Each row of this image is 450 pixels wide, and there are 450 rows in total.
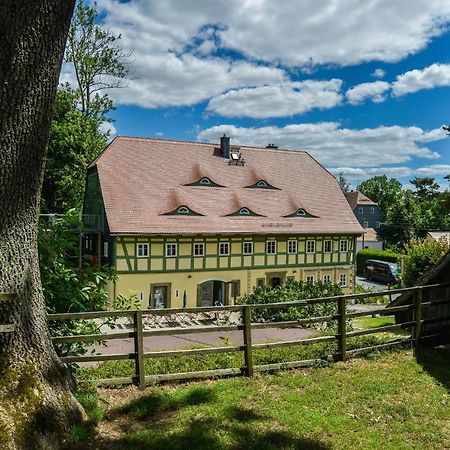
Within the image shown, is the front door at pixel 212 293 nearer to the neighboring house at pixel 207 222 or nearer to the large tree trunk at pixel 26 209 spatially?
the neighboring house at pixel 207 222

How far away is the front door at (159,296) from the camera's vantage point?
82.8 ft

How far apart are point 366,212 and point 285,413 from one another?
208 ft

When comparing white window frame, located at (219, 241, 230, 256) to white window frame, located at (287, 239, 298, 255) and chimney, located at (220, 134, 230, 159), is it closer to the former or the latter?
white window frame, located at (287, 239, 298, 255)

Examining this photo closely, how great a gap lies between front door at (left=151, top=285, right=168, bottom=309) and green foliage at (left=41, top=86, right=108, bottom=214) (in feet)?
29.6

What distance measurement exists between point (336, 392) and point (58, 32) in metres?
5.48

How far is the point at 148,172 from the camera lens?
2792 cm

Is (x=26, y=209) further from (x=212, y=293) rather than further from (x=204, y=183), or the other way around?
(x=204, y=183)

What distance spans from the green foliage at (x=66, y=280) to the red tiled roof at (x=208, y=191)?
17512 millimetres

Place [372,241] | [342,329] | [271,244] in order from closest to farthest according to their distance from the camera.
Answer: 1. [342,329]
2. [271,244]
3. [372,241]

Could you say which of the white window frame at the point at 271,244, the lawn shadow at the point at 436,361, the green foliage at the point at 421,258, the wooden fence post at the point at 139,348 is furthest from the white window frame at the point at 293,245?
the wooden fence post at the point at 139,348

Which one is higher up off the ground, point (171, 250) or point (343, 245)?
point (343, 245)

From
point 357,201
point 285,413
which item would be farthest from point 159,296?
point 357,201

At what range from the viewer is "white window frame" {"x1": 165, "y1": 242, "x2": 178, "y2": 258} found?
83.5 ft

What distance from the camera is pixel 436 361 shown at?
8.12 m
